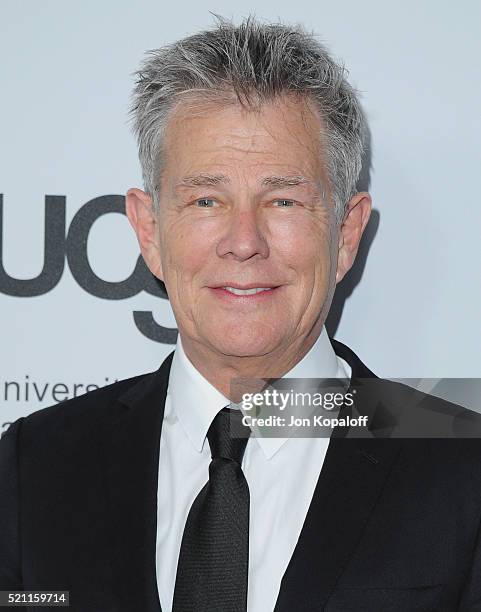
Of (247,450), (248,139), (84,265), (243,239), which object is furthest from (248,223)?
(84,265)

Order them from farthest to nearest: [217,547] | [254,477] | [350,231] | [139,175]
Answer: [139,175], [350,231], [254,477], [217,547]

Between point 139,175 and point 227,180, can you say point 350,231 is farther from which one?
point 139,175

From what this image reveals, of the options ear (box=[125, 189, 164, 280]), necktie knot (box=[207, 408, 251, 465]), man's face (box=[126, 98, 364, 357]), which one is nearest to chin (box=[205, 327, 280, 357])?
man's face (box=[126, 98, 364, 357])

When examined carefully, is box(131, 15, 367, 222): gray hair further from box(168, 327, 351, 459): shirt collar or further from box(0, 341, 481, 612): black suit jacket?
box(0, 341, 481, 612): black suit jacket

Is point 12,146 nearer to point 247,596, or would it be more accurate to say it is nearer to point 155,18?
point 155,18

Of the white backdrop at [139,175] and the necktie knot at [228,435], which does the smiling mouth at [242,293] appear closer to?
the necktie knot at [228,435]

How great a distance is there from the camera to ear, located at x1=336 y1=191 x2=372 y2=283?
158 cm

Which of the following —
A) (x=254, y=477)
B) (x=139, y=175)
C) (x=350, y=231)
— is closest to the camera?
(x=254, y=477)

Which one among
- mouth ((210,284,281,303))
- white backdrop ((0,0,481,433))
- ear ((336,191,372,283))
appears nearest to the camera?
mouth ((210,284,281,303))

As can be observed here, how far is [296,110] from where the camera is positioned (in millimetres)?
1454

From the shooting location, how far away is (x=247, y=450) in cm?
147

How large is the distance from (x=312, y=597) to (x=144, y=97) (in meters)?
0.86

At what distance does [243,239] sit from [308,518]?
1.43ft

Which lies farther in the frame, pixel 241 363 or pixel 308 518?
pixel 241 363
